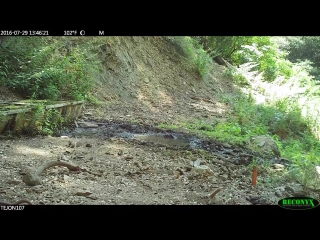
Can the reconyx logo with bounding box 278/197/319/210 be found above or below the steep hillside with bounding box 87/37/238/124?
below

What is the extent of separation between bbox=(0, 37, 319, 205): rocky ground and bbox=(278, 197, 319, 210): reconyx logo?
11 centimetres

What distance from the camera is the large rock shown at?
3.33 m

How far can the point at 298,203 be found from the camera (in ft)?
5.20

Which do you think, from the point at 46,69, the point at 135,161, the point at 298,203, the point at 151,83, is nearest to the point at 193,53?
the point at 151,83

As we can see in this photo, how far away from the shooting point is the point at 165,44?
6.79 meters

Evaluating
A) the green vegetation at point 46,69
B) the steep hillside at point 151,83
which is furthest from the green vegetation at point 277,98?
the green vegetation at point 46,69

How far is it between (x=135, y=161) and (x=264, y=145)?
1.66 meters

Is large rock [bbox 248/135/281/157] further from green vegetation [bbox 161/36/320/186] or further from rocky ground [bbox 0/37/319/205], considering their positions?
rocky ground [bbox 0/37/319/205]

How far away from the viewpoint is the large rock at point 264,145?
333 centimetres
